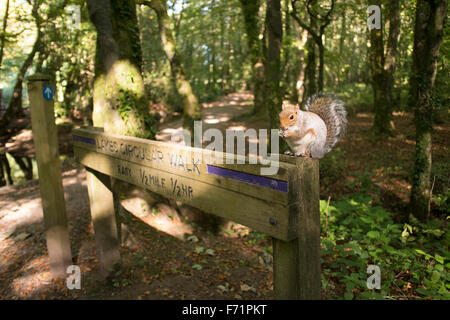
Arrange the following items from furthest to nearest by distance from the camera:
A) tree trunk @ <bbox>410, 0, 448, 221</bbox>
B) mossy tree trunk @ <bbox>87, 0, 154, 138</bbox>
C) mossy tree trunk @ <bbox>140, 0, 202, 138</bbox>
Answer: mossy tree trunk @ <bbox>140, 0, 202, 138</bbox> < tree trunk @ <bbox>410, 0, 448, 221</bbox> < mossy tree trunk @ <bbox>87, 0, 154, 138</bbox>

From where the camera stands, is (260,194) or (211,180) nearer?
(260,194)

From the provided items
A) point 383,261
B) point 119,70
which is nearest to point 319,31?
point 119,70

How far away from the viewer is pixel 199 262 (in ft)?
13.5

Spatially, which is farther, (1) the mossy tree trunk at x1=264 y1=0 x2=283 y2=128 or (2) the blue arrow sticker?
(1) the mossy tree trunk at x1=264 y1=0 x2=283 y2=128

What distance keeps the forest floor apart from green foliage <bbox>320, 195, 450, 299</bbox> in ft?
1.35

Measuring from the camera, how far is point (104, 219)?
3465 millimetres

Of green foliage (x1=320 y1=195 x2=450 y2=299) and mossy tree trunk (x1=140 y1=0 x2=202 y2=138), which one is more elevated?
mossy tree trunk (x1=140 y1=0 x2=202 y2=138)

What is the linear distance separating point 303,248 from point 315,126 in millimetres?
616

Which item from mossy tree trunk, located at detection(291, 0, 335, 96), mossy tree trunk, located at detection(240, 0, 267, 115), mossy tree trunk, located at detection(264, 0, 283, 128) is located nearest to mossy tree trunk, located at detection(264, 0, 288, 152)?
mossy tree trunk, located at detection(264, 0, 283, 128)

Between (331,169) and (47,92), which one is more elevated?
(47,92)

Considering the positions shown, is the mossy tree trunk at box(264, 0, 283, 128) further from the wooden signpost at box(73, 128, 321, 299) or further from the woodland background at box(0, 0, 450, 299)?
the wooden signpost at box(73, 128, 321, 299)

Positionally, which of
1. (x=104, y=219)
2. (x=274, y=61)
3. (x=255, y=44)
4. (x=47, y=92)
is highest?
(x=255, y=44)

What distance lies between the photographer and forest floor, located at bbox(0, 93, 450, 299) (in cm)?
355

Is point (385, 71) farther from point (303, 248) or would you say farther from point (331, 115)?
point (303, 248)
